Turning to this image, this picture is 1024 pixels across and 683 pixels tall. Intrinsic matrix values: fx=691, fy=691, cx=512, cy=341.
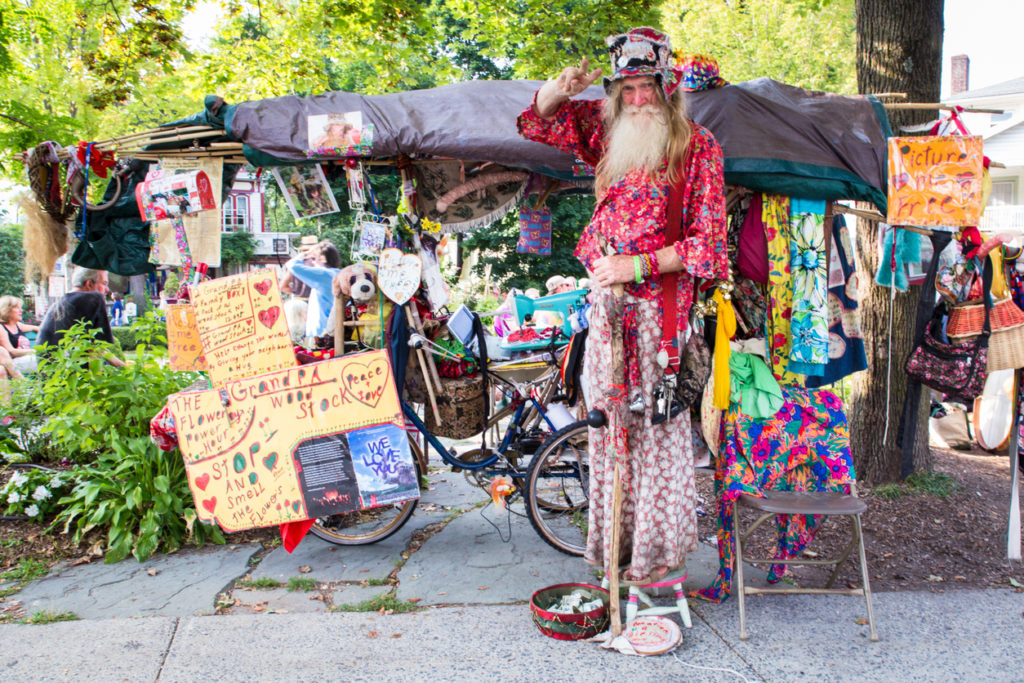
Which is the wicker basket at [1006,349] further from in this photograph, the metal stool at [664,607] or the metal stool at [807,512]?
the metal stool at [664,607]

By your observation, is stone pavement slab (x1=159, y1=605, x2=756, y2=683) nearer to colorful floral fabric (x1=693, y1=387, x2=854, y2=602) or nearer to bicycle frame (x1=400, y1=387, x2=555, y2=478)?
colorful floral fabric (x1=693, y1=387, x2=854, y2=602)

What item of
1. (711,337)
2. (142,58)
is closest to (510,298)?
(711,337)

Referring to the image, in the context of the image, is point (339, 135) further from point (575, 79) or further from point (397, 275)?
point (575, 79)

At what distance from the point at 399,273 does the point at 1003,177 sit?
90.0 feet

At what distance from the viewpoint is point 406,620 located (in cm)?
304

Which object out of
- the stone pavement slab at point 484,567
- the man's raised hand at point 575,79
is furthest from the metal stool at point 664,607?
the man's raised hand at point 575,79

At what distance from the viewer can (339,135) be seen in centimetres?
341

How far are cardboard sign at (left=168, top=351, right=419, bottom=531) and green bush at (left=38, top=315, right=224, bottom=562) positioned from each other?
608 millimetres

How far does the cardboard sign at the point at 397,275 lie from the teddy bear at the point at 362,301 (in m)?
0.07

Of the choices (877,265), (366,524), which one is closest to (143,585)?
(366,524)

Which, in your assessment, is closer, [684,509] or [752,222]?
[684,509]

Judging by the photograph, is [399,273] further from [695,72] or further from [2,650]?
[2,650]

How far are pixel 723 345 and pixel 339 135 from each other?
2091mm

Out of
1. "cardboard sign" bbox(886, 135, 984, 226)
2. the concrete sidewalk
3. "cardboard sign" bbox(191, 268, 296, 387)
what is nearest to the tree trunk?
"cardboard sign" bbox(886, 135, 984, 226)
